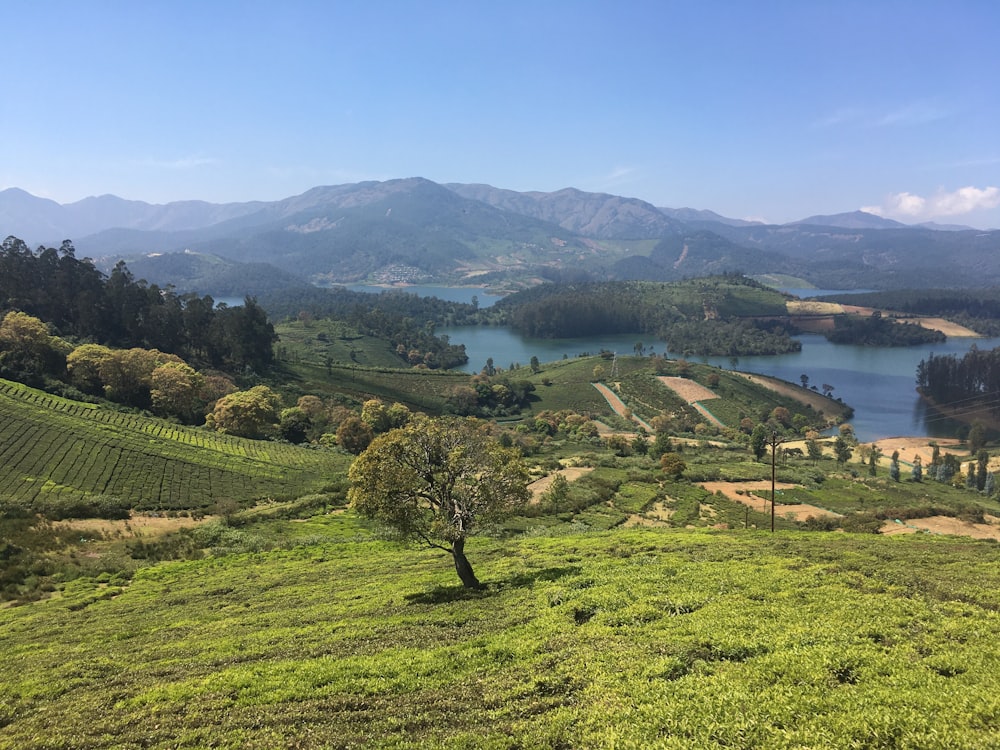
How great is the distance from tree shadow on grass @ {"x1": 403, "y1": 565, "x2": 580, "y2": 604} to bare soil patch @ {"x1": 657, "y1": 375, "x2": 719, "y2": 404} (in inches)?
5239

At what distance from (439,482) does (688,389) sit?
469 feet

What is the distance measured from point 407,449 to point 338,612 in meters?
6.63

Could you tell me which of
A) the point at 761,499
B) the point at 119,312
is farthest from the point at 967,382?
the point at 119,312

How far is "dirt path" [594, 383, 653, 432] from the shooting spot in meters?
133

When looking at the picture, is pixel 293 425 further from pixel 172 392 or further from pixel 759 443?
pixel 759 443

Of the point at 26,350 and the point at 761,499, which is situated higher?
the point at 26,350

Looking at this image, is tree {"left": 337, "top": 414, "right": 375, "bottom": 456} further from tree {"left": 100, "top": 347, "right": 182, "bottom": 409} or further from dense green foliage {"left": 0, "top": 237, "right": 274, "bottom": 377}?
dense green foliage {"left": 0, "top": 237, "right": 274, "bottom": 377}

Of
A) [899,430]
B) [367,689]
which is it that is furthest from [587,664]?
[899,430]

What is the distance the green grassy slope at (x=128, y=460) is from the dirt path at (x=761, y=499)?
1850 inches

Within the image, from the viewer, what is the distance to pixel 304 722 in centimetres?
1084

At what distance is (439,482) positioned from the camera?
2228cm

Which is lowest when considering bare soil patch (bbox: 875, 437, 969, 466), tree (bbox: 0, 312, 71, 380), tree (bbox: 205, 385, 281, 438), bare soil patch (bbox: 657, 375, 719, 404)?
bare soil patch (bbox: 875, 437, 969, 466)

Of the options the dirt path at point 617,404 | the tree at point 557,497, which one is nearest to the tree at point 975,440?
the dirt path at point 617,404

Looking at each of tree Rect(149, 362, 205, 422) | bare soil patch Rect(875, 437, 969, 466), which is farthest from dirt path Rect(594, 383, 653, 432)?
tree Rect(149, 362, 205, 422)
